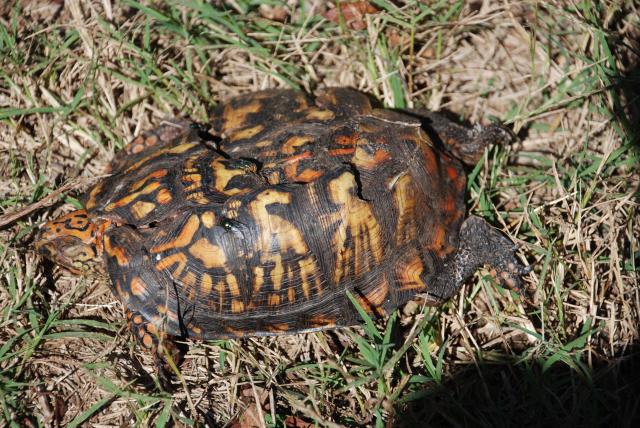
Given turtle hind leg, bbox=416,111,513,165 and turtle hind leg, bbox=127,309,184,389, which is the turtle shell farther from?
turtle hind leg, bbox=416,111,513,165

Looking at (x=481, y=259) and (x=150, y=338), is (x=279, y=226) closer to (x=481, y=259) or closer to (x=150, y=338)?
(x=150, y=338)

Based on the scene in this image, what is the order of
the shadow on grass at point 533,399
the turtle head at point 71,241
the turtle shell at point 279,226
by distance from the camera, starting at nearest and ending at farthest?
the turtle shell at point 279,226 < the shadow on grass at point 533,399 < the turtle head at point 71,241

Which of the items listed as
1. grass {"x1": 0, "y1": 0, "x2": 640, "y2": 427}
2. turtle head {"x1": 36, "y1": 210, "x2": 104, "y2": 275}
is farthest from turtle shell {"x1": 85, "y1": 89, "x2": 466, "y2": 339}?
grass {"x1": 0, "y1": 0, "x2": 640, "y2": 427}

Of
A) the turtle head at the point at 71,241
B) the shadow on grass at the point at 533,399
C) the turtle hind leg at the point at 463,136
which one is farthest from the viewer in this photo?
the turtle hind leg at the point at 463,136

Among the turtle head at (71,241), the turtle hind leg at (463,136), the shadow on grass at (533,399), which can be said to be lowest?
the shadow on grass at (533,399)

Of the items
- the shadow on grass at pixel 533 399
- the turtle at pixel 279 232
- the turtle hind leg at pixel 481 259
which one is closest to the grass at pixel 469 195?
the shadow on grass at pixel 533 399

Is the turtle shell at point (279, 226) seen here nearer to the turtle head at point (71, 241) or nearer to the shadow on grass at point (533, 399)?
the turtle head at point (71, 241)
